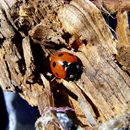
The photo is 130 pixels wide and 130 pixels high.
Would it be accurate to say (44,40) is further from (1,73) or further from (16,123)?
(16,123)

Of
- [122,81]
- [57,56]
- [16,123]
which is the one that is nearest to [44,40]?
[57,56]

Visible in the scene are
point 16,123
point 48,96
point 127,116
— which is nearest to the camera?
point 127,116

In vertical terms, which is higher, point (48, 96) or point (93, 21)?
point (93, 21)

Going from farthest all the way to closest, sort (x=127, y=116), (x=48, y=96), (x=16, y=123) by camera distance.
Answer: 1. (x=16, y=123)
2. (x=48, y=96)
3. (x=127, y=116)

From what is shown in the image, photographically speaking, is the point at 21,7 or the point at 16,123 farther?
the point at 16,123
